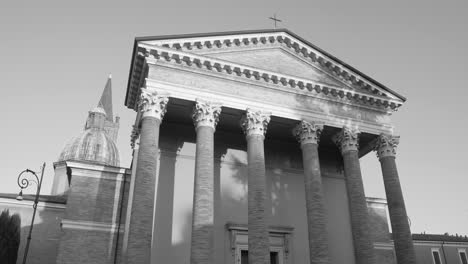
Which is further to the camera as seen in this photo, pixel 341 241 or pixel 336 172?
pixel 336 172

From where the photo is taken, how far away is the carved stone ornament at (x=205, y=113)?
16.3 m

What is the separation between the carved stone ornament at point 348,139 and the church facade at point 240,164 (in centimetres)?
7

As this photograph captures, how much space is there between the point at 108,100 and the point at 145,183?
203 ft

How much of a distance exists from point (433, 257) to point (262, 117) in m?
22.9

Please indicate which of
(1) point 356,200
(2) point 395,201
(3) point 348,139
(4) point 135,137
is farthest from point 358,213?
(4) point 135,137

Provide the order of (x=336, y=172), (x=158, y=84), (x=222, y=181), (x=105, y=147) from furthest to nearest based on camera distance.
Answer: (x=105, y=147) < (x=336, y=172) < (x=222, y=181) < (x=158, y=84)

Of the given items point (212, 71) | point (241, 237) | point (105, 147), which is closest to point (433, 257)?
point (241, 237)

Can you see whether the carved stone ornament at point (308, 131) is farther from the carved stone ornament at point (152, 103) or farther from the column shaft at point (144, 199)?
the column shaft at point (144, 199)

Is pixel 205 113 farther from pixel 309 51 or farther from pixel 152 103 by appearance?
pixel 309 51

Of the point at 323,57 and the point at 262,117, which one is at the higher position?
the point at 323,57

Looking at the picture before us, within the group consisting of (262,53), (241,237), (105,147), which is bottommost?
(241,237)

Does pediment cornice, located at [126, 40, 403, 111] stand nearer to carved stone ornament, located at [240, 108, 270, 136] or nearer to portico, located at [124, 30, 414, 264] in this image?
portico, located at [124, 30, 414, 264]

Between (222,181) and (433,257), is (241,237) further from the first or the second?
A: (433,257)

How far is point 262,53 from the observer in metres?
19.5
